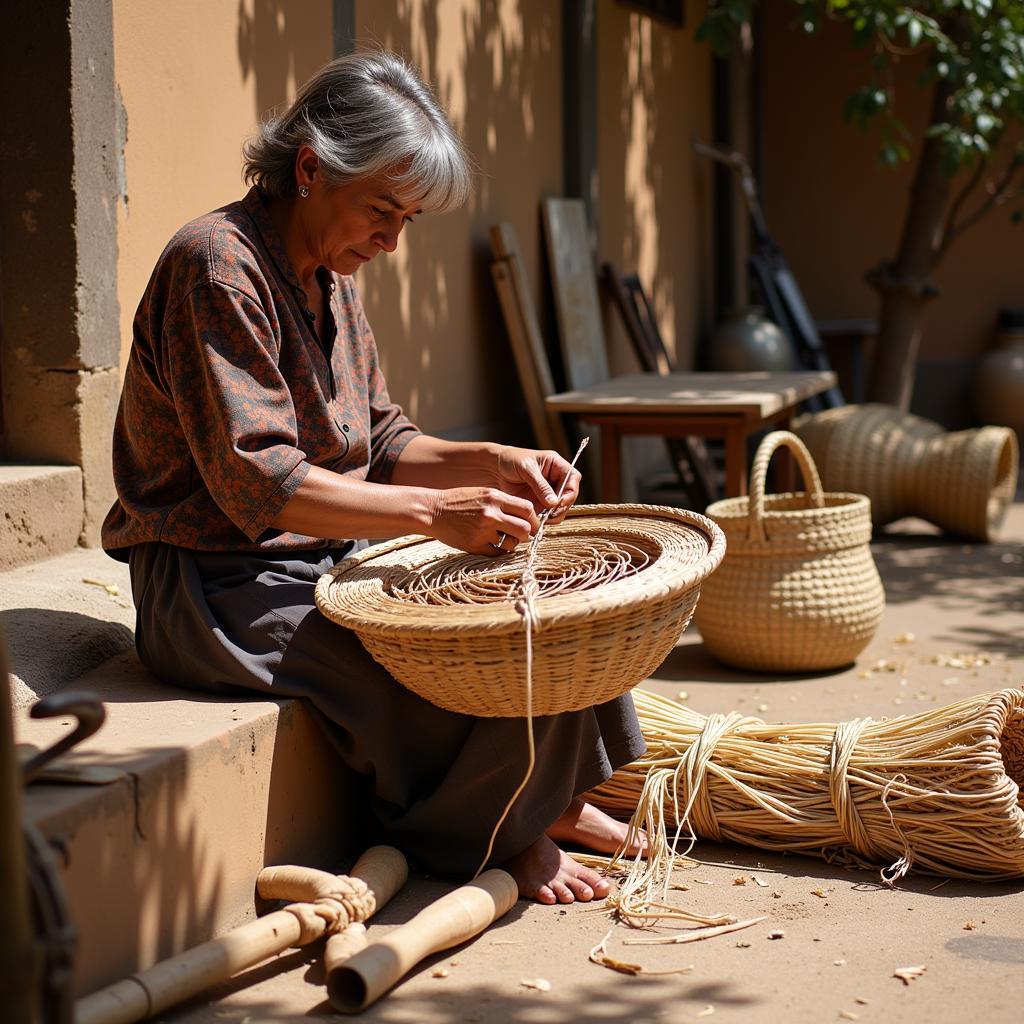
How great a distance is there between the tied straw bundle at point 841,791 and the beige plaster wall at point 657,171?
4.57 meters

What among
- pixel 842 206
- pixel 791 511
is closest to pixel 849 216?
pixel 842 206

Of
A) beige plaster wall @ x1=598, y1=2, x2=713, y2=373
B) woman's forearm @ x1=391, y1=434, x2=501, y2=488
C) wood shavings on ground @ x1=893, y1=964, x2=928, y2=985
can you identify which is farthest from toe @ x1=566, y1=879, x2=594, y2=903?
beige plaster wall @ x1=598, y1=2, x2=713, y2=373

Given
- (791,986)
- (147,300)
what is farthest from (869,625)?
(147,300)

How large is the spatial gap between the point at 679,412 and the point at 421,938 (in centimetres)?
321

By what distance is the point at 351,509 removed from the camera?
7.84 ft

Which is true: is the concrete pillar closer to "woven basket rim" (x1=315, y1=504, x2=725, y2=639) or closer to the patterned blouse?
the patterned blouse

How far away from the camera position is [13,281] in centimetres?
326

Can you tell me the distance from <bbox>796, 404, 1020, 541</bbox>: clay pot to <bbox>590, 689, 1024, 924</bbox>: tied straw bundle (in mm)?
3573

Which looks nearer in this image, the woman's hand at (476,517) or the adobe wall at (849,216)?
the woman's hand at (476,517)

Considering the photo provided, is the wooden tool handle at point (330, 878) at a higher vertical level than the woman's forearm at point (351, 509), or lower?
lower

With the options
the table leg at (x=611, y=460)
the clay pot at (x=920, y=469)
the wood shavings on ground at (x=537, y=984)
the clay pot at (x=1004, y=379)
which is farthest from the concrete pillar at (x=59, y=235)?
the clay pot at (x=1004, y=379)

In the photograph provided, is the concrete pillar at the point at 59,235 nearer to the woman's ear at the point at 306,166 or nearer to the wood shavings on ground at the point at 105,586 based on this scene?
the wood shavings on ground at the point at 105,586

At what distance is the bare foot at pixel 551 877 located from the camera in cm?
253

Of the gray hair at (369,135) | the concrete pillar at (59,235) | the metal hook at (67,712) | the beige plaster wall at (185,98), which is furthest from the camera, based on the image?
the beige plaster wall at (185,98)
